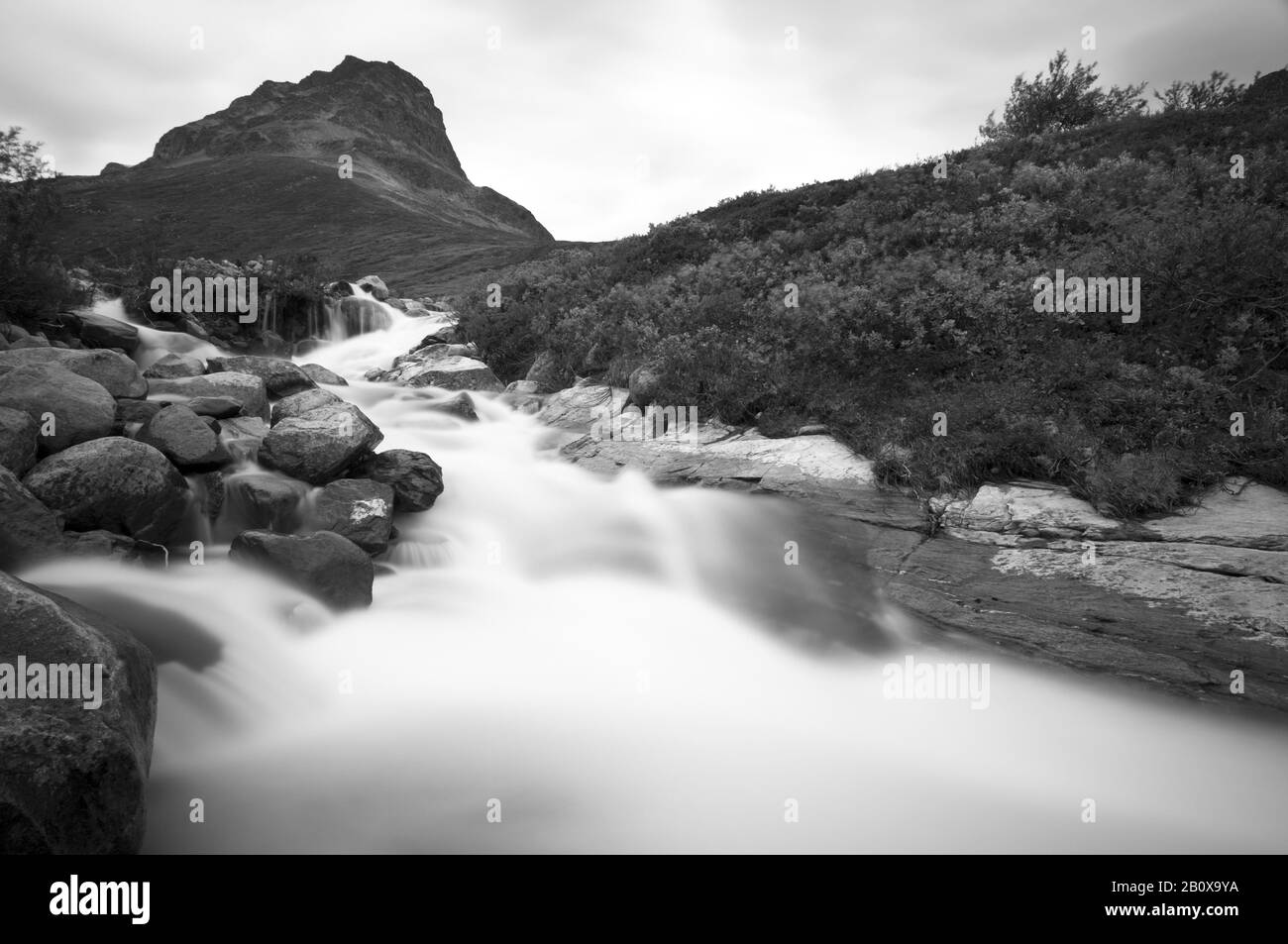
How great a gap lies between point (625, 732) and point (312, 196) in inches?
2689

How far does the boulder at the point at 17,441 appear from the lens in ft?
19.6

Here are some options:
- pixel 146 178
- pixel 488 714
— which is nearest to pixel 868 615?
pixel 488 714

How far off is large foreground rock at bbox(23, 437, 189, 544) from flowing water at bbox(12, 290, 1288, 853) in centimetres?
62

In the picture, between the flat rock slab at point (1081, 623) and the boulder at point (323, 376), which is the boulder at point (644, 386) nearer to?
the flat rock slab at point (1081, 623)

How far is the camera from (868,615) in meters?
6.59

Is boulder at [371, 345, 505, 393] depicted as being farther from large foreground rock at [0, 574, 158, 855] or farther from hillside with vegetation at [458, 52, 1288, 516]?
large foreground rock at [0, 574, 158, 855]

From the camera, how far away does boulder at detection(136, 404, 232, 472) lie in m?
7.34

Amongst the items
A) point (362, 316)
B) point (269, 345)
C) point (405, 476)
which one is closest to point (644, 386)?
point (405, 476)

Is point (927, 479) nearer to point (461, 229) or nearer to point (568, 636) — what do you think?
point (568, 636)

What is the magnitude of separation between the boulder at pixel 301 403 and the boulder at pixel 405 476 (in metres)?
1.36

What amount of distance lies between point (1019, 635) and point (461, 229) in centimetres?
5910

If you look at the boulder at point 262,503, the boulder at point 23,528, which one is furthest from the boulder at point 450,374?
the boulder at point 23,528

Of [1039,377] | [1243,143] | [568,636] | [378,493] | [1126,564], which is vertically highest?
[1243,143]

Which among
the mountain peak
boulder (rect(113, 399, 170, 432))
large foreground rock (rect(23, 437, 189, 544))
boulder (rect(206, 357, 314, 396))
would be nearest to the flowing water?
large foreground rock (rect(23, 437, 189, 544))
